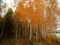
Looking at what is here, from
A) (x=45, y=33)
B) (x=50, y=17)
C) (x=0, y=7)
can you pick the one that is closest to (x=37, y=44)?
(x=45, y=33)

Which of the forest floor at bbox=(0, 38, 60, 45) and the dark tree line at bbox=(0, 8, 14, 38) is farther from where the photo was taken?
the dark tree line at bbox=(0, 8, 14, 38)

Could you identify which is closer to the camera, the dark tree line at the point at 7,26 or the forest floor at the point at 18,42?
the forest floor at the point at 18,42

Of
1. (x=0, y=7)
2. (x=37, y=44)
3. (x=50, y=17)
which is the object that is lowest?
(x=37, y=44)

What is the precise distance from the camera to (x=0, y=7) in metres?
7.02

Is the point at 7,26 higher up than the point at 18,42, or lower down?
higher up

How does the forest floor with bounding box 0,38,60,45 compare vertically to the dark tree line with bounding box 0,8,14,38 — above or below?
below

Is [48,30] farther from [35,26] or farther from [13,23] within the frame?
[13,23]

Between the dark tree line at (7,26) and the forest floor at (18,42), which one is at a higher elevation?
the dark tree line at (7,26)

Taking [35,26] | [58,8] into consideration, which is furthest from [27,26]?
[58,8]

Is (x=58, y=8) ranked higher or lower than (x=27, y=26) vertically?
higher

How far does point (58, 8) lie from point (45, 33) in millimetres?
1000

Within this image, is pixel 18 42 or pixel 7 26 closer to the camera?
pixel 18 42

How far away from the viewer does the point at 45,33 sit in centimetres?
654

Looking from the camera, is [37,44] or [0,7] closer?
[37,44]
